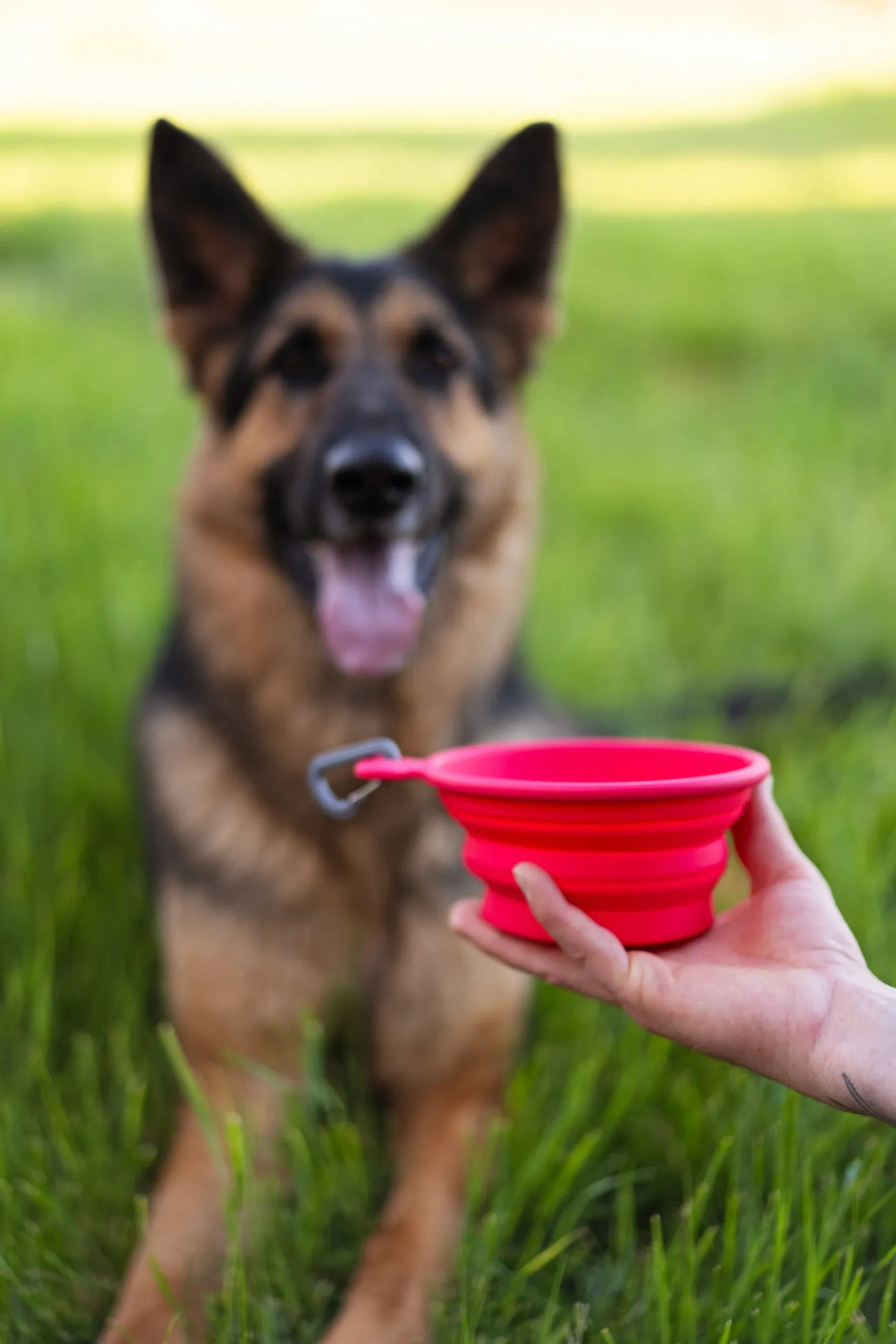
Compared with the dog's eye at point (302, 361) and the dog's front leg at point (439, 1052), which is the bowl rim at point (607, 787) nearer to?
the dog's front leg at point (439, 1052)

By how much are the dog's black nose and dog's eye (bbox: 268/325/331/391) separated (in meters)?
0.33

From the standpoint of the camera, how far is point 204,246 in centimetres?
266

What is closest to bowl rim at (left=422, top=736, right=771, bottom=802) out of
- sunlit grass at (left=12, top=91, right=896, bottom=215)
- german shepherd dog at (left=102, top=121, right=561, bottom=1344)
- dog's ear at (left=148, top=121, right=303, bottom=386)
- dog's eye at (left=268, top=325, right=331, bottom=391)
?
german shepherd dog at (left=102, top=121, right=561, bottom=1344)

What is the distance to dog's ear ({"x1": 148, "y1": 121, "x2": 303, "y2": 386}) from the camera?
2.51m

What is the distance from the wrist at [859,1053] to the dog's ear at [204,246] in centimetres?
200

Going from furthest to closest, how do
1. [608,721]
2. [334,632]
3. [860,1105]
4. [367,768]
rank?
[608,721], [334,632], [367,768], [860,1105]

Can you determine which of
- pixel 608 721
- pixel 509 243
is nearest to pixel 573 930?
pixel 509 243

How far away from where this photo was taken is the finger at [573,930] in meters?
1.43

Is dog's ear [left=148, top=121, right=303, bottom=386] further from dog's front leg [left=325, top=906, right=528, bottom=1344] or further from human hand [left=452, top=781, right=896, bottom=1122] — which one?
human hand [left=452, top=781, right=896, bottom=1122]

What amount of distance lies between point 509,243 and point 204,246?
2.27 feet

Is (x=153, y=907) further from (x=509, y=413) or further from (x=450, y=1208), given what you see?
(x=509, y=413)

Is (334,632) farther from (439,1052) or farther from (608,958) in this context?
(608,958)

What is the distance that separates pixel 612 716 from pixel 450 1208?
1.76 metres

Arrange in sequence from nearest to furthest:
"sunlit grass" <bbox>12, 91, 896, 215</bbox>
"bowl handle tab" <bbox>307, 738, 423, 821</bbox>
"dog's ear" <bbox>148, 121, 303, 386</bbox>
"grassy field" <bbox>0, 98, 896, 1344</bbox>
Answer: "bowl handle tab" <bbox>307, 738, 423, 821</bbox>
"grassy field" <bbox>0, 98, 896, 1344</bbox>
"dog's ear" <bbox>148, 121, 303, 386</bbox>
"sunlit grass" <bbox>12, 91, 896, 215</bbox>
